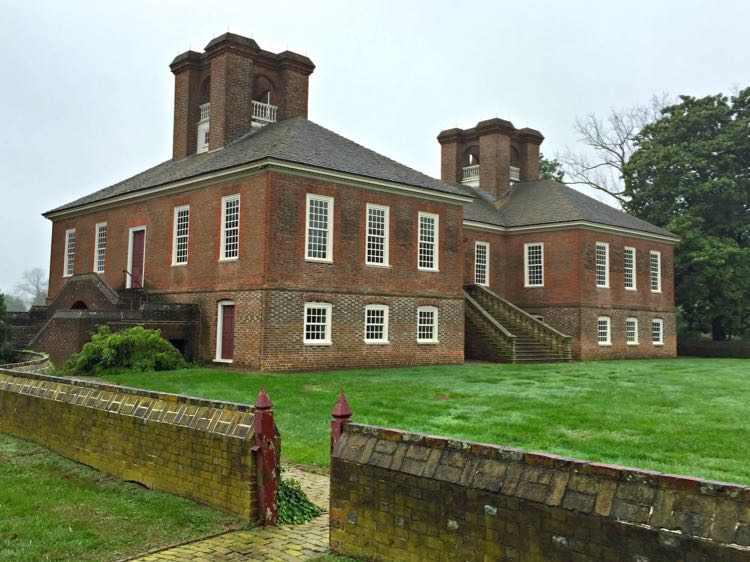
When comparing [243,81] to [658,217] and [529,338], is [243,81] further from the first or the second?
[658,217]

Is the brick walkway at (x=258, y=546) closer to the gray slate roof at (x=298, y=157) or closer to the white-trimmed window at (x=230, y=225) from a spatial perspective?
the gray slate roof at (x=298, y=157)

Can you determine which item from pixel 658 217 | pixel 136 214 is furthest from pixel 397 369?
pixel 658 217

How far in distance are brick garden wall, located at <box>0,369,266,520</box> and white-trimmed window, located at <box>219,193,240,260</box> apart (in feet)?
40.9

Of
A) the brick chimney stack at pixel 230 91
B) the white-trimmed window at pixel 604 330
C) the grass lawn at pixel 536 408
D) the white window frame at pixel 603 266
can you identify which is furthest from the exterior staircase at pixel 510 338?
the brick chimney stack at pixel 230 91

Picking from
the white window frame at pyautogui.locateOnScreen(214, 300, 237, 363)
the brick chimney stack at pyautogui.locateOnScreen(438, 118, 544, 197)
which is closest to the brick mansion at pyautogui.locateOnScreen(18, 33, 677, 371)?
the white window frame at pyautogui.locateOnScreen(214, 300, 237, 363)

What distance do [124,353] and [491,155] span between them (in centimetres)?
2615

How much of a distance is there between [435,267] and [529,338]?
6.30 metres

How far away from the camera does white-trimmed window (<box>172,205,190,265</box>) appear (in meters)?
25.2

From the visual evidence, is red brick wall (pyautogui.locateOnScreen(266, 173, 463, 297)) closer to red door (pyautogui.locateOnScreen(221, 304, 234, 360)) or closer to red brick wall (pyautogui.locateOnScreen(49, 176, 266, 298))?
red brick wall (pyautogui.locateOnScreen(49, 176, 266, 298))

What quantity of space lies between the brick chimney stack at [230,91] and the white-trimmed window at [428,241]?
27.7 feet

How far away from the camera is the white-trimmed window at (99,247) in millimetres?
30188

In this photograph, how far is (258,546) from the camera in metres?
6.10

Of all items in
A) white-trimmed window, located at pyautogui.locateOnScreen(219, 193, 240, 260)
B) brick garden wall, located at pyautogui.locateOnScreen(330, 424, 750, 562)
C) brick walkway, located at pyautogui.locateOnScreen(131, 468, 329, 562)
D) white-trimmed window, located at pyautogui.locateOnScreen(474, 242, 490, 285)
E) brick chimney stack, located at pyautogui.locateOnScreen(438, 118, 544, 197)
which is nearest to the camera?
brick garden wall, located at pyautogui.locateOnScreen(330, 424, 750, 562)

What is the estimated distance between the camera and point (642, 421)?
40.1 feet
